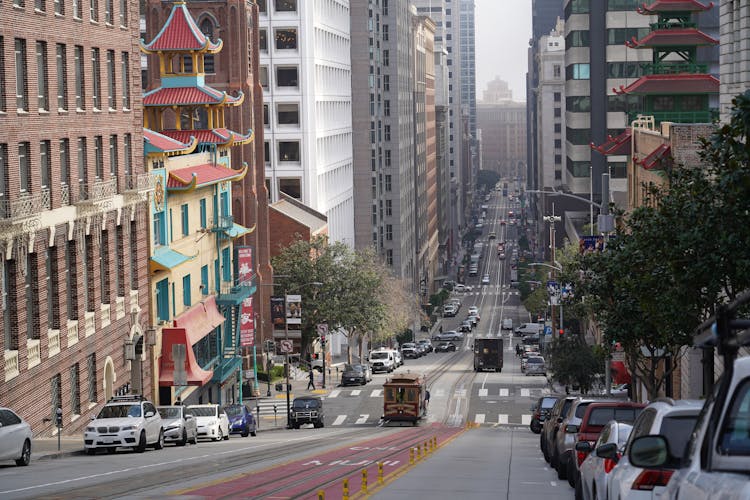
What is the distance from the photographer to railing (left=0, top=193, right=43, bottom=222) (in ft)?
125

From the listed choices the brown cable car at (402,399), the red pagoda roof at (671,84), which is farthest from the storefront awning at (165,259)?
the red pagoda roof at (671,84)

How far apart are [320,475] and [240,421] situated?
1088 inches

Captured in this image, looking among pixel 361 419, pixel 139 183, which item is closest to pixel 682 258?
pixel 139 183

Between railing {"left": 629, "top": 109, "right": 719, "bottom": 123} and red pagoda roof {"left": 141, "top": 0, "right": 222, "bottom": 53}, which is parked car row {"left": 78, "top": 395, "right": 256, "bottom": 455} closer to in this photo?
red pagoda roof {"left": 141, "top": 0, "right": 222, "bottom": 53}

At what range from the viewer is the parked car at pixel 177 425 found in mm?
42906

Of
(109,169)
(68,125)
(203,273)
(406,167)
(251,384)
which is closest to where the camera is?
(68,125)

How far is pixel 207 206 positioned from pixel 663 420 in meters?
59.4

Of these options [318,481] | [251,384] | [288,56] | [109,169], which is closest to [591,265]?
[318,481]

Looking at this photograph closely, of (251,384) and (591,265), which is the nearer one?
(591,265)

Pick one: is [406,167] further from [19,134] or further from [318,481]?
[318,481]

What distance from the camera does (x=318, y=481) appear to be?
2734cm

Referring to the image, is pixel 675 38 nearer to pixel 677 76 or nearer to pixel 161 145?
pixel 677 76

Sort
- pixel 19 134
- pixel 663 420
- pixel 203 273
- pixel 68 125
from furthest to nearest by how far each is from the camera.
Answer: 1. pixel 203 273
2. pixel 68 125
3. pixel 19 134
4. pixel 663 420

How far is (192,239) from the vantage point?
66.7 meters
